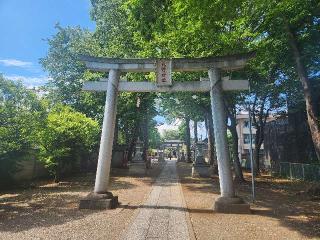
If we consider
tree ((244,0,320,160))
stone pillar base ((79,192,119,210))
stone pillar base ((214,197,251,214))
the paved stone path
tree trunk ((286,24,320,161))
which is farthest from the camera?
tree trunk ((286,24,320,161))

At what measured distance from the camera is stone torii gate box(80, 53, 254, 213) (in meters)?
11.5

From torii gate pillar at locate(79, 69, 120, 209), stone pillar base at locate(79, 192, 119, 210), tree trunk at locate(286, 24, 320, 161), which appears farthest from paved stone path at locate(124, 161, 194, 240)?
tree trunk at locate(286, 24, 320, 161)

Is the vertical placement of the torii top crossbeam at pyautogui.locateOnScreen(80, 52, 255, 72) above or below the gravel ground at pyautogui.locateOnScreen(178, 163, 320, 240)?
above

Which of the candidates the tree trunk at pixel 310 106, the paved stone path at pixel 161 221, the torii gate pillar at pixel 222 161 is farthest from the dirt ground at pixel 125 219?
the tree trunk at pixel 310 106

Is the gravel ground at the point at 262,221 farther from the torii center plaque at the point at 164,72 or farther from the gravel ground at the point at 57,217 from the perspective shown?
the torii center plaque at the point at 164,72

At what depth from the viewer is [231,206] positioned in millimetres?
11055

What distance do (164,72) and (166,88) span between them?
2.07 ft

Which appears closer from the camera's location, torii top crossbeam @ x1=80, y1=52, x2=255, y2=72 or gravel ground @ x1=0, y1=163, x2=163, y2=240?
gravel ground @ x1=0, y1=163, x2=163, y2=240

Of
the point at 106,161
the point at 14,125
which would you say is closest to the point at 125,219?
the point at 106,161

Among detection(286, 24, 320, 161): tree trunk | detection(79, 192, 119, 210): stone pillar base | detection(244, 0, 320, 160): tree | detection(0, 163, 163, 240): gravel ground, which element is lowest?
detection(0, 163, 163, 240): gravel ground

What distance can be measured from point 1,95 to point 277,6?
560 inches

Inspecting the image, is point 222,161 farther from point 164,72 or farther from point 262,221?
point 164,72

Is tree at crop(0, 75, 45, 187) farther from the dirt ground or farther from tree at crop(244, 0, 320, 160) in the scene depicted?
tree at crop(244, 0, 320, 160)

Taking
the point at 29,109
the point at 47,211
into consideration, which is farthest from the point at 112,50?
the point at 47,211
